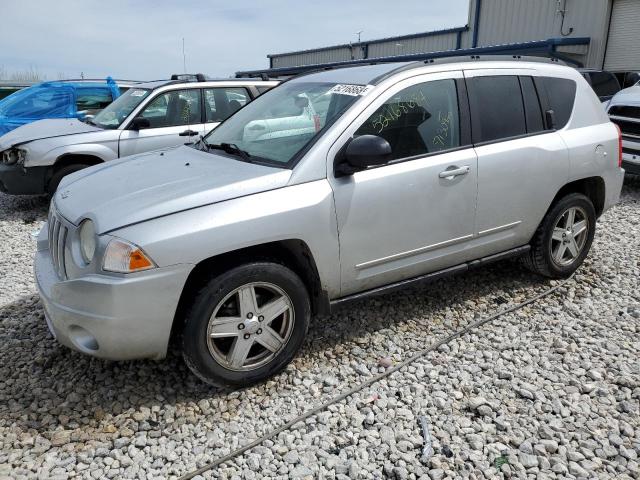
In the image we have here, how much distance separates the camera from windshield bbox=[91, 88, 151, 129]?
284 inches

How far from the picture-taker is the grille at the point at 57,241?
293 centimetres

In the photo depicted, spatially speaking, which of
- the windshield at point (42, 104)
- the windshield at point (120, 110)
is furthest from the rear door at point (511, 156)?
the windshield at point (42, 104)

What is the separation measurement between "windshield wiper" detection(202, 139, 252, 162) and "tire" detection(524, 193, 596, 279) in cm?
246

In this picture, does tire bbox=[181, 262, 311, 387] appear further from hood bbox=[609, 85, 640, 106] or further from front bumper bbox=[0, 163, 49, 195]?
hood bbox=[609, 85, 640, 106]

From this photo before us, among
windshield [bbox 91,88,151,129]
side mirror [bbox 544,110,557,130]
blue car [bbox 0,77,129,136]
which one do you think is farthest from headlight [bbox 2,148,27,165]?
side mirror [bbox 544,110,557,130]

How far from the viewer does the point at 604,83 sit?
1002cm

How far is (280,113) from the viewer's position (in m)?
3.81

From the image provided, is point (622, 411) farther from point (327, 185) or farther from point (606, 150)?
point (606, 150)

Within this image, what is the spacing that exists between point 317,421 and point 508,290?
2.34 meters

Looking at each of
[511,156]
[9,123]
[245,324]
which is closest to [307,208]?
[245,324]

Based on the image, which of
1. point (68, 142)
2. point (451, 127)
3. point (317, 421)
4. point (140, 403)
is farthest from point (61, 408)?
point (68, 142)

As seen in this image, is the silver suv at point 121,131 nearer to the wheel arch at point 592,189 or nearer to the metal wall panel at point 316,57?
the wheel arch at point 592,189

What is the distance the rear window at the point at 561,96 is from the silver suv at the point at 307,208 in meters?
0.01

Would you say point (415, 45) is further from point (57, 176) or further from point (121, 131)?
point (57, 176)
